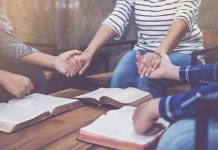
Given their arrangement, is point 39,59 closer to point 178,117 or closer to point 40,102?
point 40,102

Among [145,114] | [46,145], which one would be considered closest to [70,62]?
[46,145]

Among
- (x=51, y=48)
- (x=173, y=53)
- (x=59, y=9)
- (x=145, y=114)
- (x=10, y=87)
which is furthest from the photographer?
(x=59, y=9)

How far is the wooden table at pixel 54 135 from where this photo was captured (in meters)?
1.22

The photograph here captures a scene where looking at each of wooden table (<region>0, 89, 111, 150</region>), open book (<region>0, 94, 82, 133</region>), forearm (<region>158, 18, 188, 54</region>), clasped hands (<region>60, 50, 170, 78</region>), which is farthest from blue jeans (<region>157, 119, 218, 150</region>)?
forearm (<region>158, 18, 188, 54</region>)

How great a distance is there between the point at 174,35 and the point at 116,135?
1067mm

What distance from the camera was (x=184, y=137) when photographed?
3.24ft

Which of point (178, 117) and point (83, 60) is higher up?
point (178, 117)

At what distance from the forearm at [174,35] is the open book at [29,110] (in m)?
0.67

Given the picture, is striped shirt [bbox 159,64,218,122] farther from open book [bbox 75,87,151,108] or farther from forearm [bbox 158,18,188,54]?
forearm [bbox 158,18,188,54]

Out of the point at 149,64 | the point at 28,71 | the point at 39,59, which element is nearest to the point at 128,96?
the point at 149,64

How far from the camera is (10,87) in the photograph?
171cm

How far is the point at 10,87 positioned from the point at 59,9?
1788 mm

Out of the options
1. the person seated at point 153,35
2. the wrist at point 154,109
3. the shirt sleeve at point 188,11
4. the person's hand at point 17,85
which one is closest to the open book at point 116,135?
the wrist at point 154,109

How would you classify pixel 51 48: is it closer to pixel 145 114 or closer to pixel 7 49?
pixel 7 49
